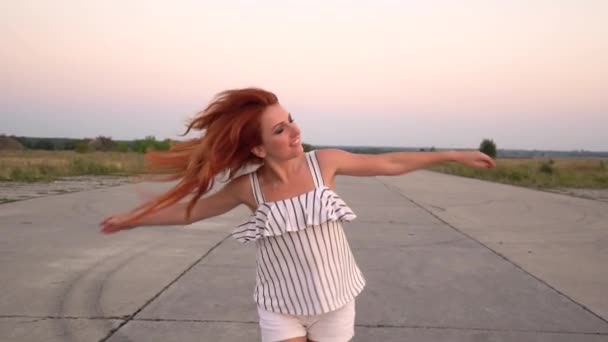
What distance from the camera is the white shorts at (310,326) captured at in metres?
2.32

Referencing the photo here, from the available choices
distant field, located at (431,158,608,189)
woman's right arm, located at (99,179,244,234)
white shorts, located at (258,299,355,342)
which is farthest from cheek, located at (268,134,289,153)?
distant field, located at (431,158,608,189)

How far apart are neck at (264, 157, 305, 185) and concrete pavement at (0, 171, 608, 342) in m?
1.97

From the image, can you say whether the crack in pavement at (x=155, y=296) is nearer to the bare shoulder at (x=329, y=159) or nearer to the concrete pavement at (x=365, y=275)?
the concrete pavement at (x=365, y=275)

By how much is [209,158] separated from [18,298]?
11.4ft

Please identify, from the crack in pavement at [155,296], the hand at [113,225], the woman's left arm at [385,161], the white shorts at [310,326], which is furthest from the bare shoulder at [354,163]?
the crack in pavement at [155,296]

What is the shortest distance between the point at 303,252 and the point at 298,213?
0.16 metres

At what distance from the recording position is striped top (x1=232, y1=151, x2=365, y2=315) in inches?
90.3

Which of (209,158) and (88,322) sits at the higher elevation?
(209,158)

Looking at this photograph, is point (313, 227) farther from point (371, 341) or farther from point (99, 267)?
point (99, 267)

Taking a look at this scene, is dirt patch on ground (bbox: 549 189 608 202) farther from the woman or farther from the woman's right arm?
the woman's right arm

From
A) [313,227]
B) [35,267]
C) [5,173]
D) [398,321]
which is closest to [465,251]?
[398,321]

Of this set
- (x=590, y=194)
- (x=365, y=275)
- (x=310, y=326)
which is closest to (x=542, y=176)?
(x=590, y=194)

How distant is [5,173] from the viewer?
70.3ft

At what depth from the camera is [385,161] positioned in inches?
100
